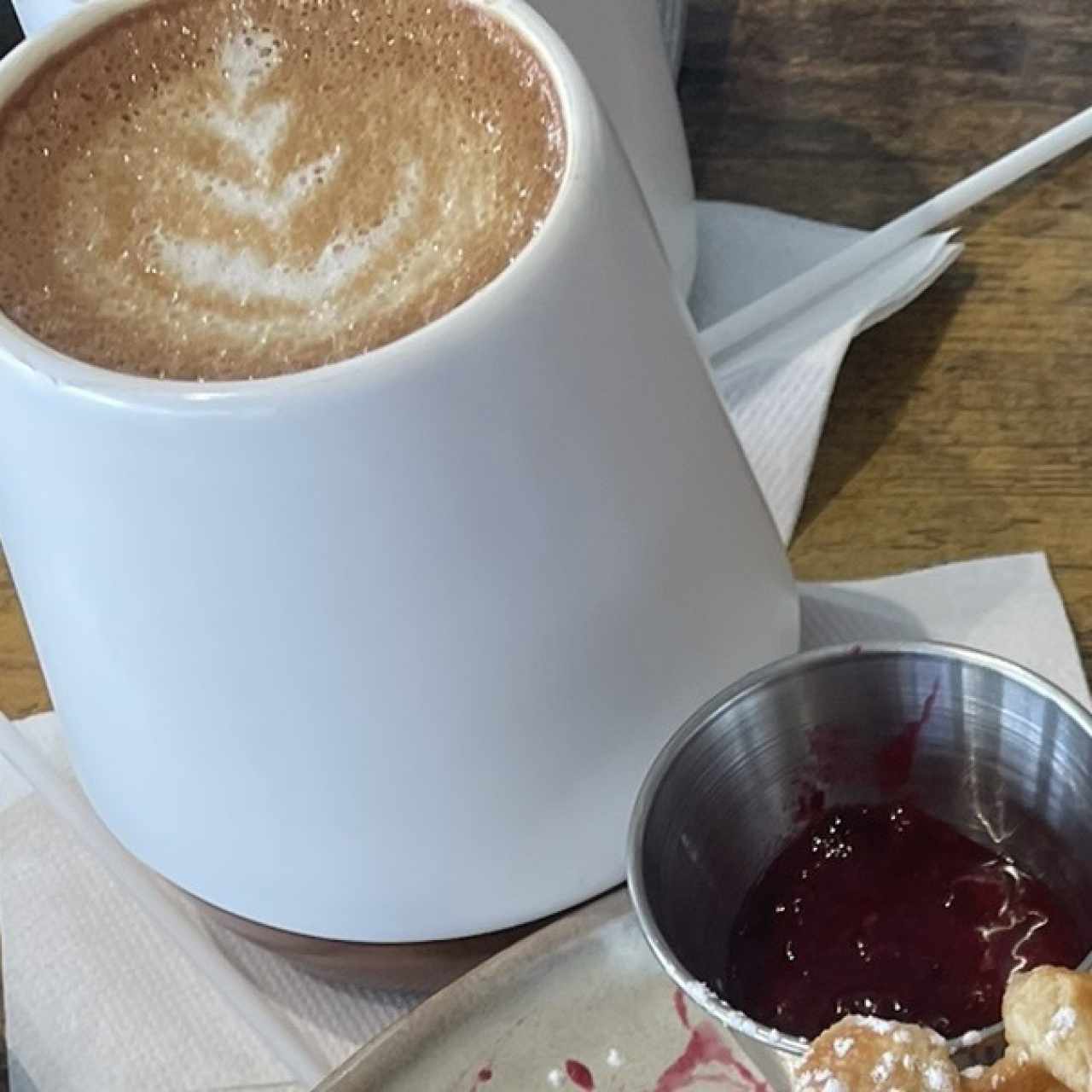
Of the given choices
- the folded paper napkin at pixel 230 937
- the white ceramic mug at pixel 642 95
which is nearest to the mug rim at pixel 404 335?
the white ceramic mug at pixel 642 95

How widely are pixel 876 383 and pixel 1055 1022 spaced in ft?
1.52

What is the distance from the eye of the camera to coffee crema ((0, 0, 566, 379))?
48cm

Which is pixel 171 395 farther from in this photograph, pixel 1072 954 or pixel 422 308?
pixel 1072 954

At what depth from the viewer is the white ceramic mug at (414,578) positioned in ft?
1.50

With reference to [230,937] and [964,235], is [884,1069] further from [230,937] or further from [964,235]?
[964,235]

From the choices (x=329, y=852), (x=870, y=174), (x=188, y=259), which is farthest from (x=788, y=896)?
(x=870, y=174)

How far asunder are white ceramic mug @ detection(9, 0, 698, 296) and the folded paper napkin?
0.07m

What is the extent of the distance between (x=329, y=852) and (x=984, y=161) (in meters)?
0.50

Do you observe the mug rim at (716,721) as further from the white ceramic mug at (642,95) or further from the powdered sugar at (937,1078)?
the white ceramic mug at (642,95)

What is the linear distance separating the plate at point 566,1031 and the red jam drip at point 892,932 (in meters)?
0.05

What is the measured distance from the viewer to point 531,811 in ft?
1.71

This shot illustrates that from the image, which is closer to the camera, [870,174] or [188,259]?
[188,259]

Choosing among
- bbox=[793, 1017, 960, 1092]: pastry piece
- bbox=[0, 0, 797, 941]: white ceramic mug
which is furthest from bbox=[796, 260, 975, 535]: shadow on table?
bbox=[793, 1017, 960, 1092]: pastry piece

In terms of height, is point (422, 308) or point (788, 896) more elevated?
point (422, 308)
